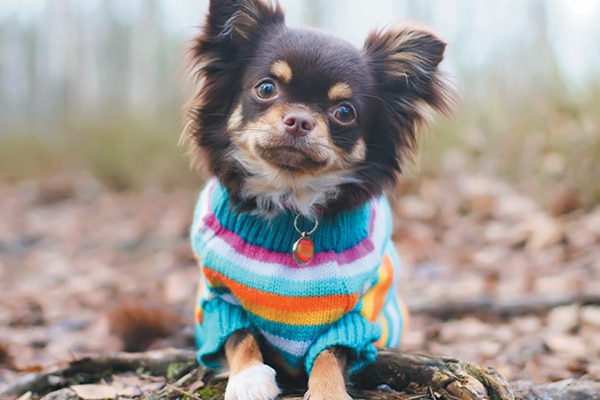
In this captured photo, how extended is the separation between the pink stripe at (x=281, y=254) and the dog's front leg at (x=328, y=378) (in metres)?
0.35

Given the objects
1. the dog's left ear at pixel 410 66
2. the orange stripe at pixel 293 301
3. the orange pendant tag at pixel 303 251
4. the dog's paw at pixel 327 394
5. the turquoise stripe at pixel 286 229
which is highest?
the dog's left ear at pixel 410 66

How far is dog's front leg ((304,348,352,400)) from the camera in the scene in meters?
2.26

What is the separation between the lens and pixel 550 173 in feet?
19.8

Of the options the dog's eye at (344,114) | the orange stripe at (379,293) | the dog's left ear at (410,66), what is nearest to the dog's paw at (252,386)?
the orange stripe at (379,293)

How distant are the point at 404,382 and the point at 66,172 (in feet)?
31.8

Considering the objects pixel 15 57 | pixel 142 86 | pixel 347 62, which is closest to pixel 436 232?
pixel 347 62

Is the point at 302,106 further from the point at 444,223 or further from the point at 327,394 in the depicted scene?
the point at 444,223

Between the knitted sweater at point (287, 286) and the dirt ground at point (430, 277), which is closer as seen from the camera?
the knitted sweater at point (287, 286)

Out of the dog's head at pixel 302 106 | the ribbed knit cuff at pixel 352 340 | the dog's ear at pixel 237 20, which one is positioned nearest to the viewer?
the ribbed knit cuff at pixel 352 340

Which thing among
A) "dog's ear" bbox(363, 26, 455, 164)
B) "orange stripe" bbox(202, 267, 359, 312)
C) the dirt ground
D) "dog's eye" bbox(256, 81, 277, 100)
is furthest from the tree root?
"dog's eye" bbox(256, 81, 277, 100)

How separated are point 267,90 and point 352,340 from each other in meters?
1.08

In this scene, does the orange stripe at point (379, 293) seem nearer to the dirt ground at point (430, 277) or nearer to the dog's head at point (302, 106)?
the dog's head at point (302, 106)

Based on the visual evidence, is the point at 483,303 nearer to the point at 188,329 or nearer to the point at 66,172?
the point at 188,329

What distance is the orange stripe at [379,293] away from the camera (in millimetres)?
2584
